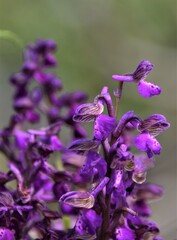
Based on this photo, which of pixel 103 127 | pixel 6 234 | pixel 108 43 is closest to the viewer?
pixel 103 127

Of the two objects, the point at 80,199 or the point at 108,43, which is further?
the point at 108,43

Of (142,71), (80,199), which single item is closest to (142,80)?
(142,71)

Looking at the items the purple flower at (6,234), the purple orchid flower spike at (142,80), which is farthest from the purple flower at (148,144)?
the purple flower at (6,234)

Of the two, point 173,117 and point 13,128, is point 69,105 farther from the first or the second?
point 173,117

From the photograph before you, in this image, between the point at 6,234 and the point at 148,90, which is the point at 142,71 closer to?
the point at 148,90

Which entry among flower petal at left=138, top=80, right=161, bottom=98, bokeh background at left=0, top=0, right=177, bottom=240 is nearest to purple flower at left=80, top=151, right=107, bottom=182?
flower petal at left=138, top=80, right=161, bottom=98

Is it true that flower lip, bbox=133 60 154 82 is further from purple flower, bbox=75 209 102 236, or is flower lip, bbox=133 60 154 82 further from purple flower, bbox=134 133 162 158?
purple flower, bbox=75 209 102 236
